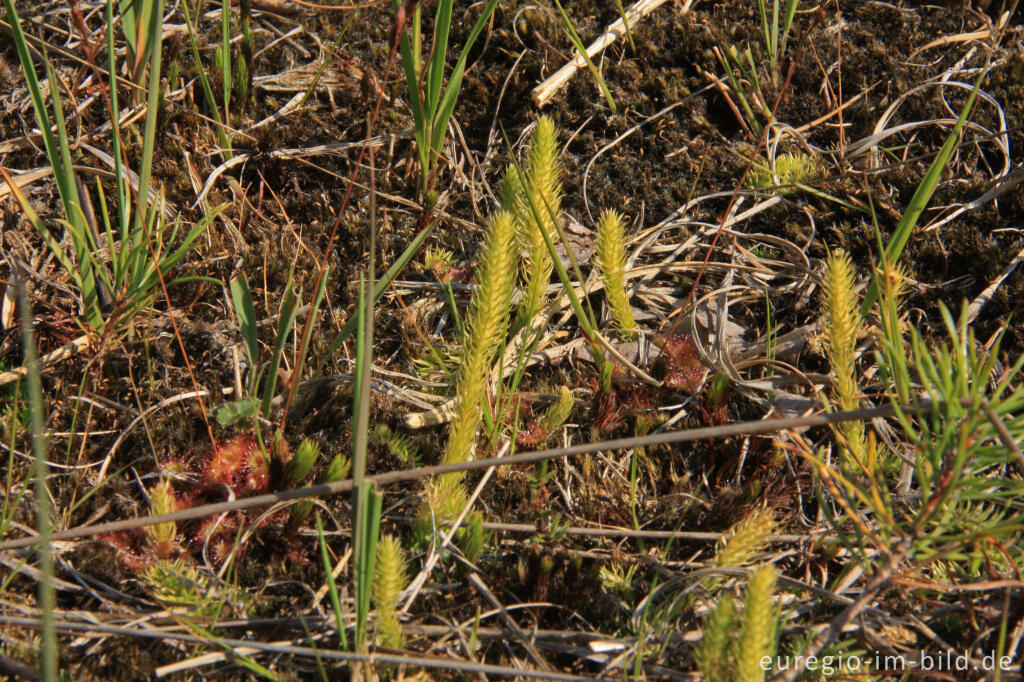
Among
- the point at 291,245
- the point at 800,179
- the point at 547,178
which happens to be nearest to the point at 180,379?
the point at 291,245

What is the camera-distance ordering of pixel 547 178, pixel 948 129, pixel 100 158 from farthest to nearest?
pixel 948 129, pixel 100 158, pixel 547 178

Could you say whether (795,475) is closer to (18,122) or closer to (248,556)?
(248,556)

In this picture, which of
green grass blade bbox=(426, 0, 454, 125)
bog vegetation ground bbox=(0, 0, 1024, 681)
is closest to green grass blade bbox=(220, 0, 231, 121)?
bog vegetation ground bbox=(0, 0, 1024, 681)

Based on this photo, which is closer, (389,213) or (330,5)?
(389,213)

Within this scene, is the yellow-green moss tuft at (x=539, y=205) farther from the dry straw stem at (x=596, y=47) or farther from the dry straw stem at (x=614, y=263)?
the dry straw stem at (x=596, y=47)

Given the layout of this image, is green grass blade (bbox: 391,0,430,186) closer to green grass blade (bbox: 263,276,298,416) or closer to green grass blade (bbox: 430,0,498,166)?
green grass blade (bbox: 430,0,498,166)

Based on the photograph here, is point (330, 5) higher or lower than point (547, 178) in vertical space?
higher

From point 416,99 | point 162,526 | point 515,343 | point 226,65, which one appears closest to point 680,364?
point 515,343

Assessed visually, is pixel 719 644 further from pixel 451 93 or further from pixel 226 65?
pixel 226 65

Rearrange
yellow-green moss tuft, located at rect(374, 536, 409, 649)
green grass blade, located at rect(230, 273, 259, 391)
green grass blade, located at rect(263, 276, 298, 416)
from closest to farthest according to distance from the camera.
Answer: yellow-green moss tuft, located at rect(374, 536, 409, 649) < green grass blade, located at rect(263, 276, 298, 416) < green grass blade, located at rect(230, 273, 259, 391)
